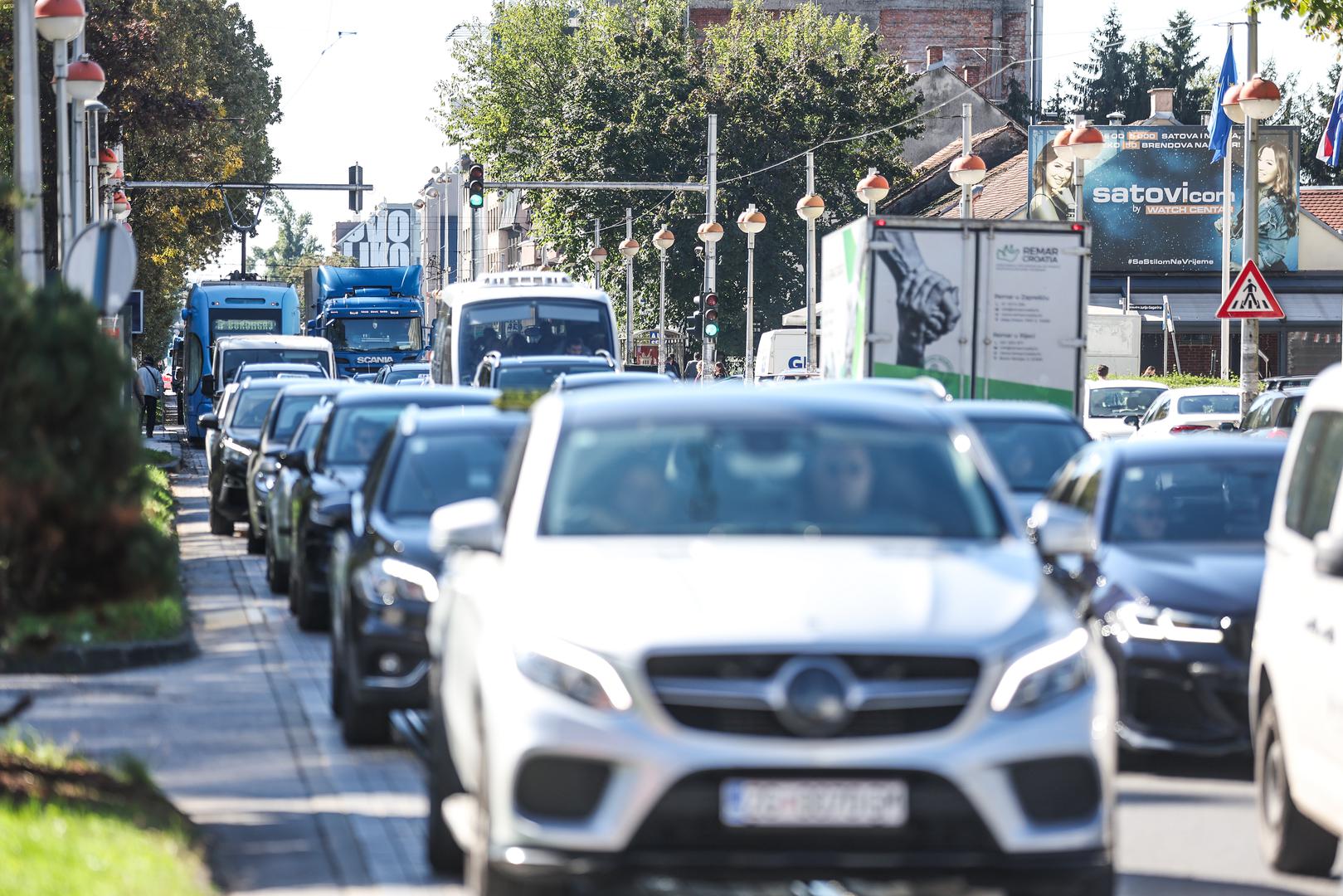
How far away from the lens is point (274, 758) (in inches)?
402

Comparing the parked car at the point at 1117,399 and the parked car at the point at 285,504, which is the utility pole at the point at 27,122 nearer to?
the parked car at the point at 285,504

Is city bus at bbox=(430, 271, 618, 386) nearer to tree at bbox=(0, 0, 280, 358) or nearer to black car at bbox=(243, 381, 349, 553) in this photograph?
tree at bbox=(0, 0, 280, 358)

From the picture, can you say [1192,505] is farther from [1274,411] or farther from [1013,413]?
[1274,411]

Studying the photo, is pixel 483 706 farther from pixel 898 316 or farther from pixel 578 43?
pixel 578 43

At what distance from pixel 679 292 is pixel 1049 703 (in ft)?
227

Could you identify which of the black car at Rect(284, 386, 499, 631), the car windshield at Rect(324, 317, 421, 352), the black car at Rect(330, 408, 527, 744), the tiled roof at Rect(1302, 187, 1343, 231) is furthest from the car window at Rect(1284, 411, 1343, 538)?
the tiled roof at Rect(1302, 187, 1343, 231)

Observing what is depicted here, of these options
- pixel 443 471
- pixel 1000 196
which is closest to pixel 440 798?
pixel 443 471

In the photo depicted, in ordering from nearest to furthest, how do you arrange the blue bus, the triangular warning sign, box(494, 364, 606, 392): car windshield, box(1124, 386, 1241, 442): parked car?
1. the triangular warning sign
2. box(494, 364, 606, 392): car windshield
3. box(1124, 386, 1241, 442): parked car
4. the blue bus

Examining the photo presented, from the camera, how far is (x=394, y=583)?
1051 centimetres

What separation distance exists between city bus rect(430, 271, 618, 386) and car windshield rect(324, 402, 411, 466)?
58.7 feet

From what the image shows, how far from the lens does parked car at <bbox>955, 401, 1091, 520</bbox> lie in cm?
1538

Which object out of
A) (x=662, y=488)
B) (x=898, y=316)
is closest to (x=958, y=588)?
(x=662, y=488)

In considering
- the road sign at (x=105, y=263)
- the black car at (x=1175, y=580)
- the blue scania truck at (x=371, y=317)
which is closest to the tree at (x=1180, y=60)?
the blue scania truck at (x=371, y=317)

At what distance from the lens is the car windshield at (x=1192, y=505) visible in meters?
11.1
